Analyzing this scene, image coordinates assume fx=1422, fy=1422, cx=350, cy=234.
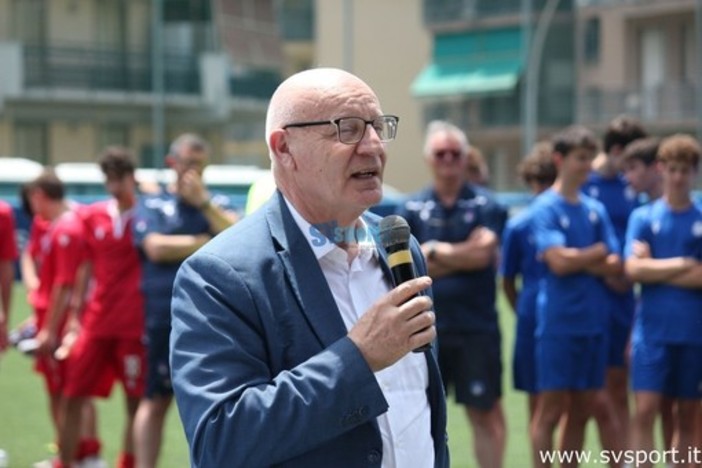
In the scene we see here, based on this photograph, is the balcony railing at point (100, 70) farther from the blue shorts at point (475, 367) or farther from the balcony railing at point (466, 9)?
the blue shorts at point (475, 367)

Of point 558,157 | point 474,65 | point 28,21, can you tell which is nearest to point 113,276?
point 558,157

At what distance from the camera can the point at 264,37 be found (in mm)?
57406

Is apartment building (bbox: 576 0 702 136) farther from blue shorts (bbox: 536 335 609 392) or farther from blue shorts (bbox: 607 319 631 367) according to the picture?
blue shorts (bbox: 536 335 609 392)

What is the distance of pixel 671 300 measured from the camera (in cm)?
796

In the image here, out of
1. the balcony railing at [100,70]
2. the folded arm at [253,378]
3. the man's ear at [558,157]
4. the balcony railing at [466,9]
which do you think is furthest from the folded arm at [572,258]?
the balcony railing at [466,9]

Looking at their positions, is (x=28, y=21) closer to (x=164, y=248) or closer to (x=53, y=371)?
(x=53, y=371)

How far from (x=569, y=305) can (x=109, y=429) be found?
4657mm

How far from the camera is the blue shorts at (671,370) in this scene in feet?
26.1

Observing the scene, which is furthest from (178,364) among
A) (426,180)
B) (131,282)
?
(426,180)

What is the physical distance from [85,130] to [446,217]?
138 ft

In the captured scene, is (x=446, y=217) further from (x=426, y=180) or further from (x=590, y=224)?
(x=426, y=180)

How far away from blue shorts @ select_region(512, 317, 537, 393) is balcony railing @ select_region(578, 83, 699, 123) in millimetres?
36595

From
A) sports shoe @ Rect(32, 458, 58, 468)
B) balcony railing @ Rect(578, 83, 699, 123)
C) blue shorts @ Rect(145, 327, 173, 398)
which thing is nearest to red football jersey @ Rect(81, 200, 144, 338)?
blue shorts @ Rect(145, 327, 173, 398)

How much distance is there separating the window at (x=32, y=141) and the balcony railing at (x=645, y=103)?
18.3 m
